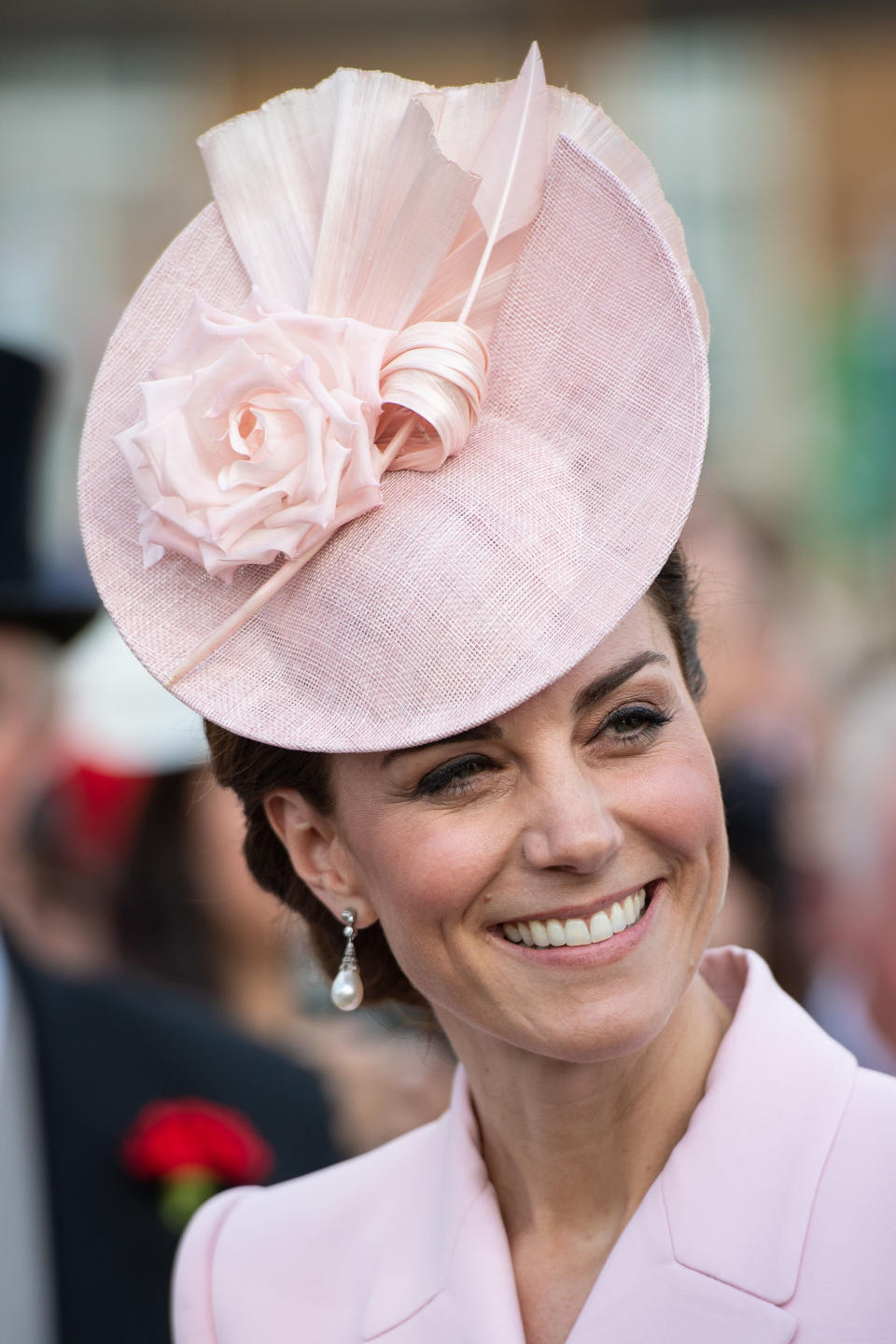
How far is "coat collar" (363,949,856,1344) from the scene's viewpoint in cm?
200

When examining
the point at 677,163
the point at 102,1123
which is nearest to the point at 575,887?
the point at 102,1123

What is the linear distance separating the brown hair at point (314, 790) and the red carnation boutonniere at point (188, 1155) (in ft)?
3.13

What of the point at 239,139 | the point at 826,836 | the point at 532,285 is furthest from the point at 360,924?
the point at 826,836

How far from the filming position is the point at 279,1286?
249cm

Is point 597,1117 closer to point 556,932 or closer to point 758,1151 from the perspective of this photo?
point 758,1151

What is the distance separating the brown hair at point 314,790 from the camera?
2229 millimetres

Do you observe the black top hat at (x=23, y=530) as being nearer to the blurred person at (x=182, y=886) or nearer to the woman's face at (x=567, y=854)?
the blurred person at (x=182, y=886)

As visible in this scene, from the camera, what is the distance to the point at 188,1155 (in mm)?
3338

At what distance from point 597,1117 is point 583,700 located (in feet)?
1.93

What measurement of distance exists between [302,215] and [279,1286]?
154 cm

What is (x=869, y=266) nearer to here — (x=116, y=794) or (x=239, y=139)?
(x=116, y=794)

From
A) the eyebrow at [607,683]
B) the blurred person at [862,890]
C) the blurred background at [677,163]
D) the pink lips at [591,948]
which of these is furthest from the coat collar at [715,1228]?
the blurred background at [677,163]

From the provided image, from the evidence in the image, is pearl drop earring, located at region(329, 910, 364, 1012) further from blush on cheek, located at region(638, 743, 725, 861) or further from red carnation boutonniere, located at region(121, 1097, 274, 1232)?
red carnation boutonniere, located at region(121, 1097, 274, 1232)

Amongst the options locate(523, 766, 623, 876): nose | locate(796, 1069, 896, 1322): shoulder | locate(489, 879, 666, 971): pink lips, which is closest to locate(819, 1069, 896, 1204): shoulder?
locate(796, 1069, 896, 1322): shoulder
